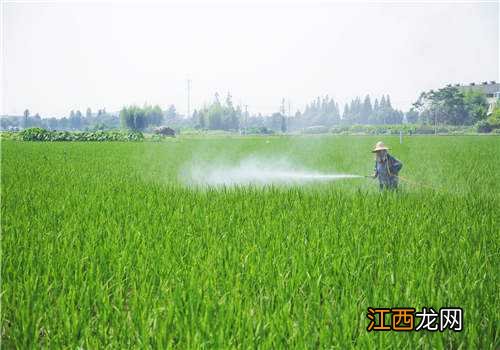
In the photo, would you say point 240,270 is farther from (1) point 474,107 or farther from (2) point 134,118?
(1) point 474,107

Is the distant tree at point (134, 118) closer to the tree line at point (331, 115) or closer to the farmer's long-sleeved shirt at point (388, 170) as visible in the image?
the tree line at point (331, 115)

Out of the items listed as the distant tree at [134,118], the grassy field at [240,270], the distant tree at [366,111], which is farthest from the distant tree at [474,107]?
the grassy field at [240,270]

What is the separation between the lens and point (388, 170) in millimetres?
6469

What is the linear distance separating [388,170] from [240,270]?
4158 millimetres

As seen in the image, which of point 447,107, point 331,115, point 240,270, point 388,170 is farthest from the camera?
point 331,115

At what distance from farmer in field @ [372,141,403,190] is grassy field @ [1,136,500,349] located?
35.2 inches

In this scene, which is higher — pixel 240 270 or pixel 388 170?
pixel 388 170

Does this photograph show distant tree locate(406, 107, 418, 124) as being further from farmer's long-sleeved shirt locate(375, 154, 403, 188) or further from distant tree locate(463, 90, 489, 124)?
farmer's long-sleeved shirt locate(375, 154, 403, 188)

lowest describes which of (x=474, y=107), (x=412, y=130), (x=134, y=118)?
(x=412, y=130)

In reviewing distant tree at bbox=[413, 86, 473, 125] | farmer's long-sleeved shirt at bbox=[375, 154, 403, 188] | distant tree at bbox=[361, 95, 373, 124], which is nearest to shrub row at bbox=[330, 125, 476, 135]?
distant tree at bbox=[413, 86, 473, 125]

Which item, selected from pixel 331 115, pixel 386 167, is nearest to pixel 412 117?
pixel 331 115

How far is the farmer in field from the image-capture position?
20.8 ft

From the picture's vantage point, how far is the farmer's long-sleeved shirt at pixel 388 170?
6453 millimetres

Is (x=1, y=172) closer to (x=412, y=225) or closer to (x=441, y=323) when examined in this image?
(x=412, y=225)
